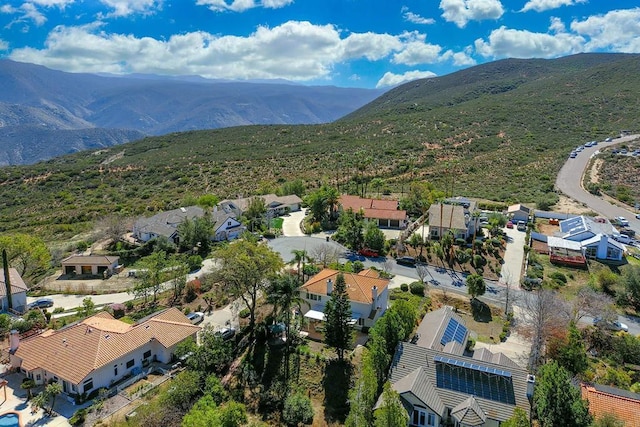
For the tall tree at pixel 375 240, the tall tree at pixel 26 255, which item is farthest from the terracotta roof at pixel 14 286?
the tall tree at pixel 375 240

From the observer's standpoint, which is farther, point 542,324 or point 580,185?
point 580,185

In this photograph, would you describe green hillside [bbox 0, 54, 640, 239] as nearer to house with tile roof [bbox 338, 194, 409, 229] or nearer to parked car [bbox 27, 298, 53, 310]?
house with tile roof [bbox 338, 194, 409, 229]

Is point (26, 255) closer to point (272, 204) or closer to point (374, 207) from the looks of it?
point (272, 204)

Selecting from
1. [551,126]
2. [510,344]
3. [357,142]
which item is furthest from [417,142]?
[510,344]

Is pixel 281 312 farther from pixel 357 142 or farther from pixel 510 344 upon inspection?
pixel 357 142

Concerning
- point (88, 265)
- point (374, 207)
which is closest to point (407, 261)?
point (374, 207)

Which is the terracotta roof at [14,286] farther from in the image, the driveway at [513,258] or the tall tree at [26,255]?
the driveway at [513,258]
